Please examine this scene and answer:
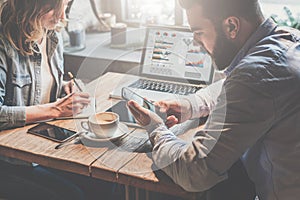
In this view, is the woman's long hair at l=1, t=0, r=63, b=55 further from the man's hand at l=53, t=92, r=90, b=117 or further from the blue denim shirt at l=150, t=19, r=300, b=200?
the blue denim shirt at l=150, t=19, r=300, b=200

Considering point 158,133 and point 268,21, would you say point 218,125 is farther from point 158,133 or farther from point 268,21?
point 268,21

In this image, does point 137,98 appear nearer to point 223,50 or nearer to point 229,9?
point 223,50

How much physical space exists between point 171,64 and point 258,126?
87cm

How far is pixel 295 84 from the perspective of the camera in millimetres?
1048

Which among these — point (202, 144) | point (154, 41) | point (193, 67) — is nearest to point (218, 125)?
point (202, 144)

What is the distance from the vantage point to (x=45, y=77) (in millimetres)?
1707

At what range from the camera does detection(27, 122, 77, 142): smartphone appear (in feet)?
4.53

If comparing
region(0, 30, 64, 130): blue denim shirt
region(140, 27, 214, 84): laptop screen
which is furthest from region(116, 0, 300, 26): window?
region(0, 30, 64, 130): blue denim shirt

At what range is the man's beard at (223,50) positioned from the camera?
1182 millimetres

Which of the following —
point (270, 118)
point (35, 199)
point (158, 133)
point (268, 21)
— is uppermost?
point (268, 21)

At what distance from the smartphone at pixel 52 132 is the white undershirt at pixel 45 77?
238 mm

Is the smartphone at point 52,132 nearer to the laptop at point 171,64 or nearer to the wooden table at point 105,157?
the wooden table at point 105,157

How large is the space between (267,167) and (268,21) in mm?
426

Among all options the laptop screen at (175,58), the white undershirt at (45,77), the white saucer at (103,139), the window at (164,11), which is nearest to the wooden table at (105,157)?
the white saucer at (103,139)
